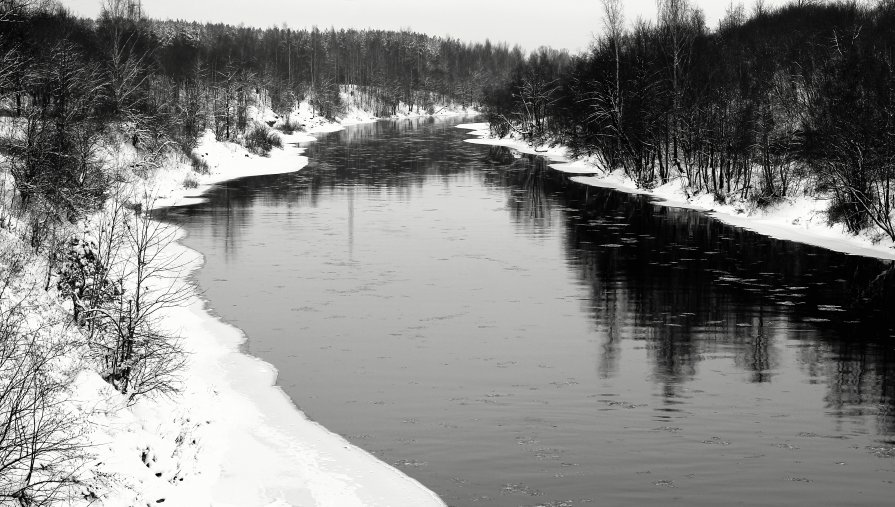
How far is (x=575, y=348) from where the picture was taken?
20.4 m

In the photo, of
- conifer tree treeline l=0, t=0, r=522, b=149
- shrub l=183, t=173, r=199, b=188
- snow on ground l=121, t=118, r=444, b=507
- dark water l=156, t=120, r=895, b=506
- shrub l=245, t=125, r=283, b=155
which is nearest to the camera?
snow on ground l=121, t=118, r=444, b=507

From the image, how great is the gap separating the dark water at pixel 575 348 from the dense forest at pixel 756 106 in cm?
435

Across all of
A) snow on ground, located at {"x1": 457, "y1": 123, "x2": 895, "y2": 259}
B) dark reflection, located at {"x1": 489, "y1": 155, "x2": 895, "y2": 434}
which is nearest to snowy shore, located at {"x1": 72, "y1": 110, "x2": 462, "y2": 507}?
dark reflection, located at {"x1": 489, "y1": 155, "x2": 895, "y2": 434}

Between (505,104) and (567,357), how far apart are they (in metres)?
86.7

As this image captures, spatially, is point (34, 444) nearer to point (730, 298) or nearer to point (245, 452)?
point (245, 452)

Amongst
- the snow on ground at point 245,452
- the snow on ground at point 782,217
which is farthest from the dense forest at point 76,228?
the snow on ground at point 782,217

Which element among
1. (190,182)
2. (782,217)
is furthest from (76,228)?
(782,217)

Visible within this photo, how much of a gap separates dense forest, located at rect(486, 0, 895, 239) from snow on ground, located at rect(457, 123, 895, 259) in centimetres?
55

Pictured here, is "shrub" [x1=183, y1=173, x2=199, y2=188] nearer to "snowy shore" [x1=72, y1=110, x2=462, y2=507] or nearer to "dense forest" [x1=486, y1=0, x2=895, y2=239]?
"dense forest" [x1=486, y1=0, x2=895, y2=239]

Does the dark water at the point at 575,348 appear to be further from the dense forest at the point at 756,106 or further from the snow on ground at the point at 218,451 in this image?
the dense forest at the point at 756,106

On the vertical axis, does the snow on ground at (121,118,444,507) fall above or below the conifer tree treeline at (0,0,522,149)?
below

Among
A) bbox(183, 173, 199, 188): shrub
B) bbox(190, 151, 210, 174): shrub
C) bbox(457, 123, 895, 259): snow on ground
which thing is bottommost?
bbox(457, 123, 895, 259): snow on ground

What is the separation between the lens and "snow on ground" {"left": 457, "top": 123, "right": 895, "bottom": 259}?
33.8 meters

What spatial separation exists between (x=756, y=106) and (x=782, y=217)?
9009mm
